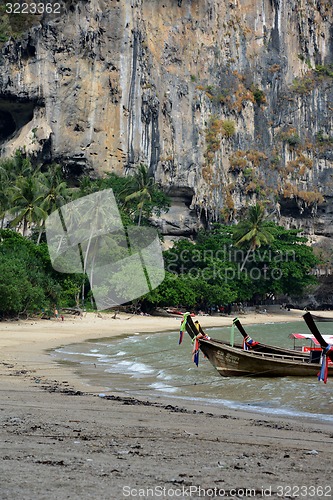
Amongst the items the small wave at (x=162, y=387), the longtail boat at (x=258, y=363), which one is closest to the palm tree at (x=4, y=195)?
the longtail boat at (x=258, y=363)

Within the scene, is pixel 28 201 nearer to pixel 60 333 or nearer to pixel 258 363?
pixel 60 333

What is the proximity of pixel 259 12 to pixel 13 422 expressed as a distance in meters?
95.8

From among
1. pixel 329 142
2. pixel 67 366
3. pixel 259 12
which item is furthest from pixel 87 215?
pixel 259 12

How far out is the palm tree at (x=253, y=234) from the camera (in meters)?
65.2

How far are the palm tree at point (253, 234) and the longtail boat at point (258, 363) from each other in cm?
4928

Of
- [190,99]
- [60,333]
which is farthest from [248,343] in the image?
[190,99]

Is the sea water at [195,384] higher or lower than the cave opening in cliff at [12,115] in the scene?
lower

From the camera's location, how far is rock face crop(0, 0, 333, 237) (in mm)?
67375

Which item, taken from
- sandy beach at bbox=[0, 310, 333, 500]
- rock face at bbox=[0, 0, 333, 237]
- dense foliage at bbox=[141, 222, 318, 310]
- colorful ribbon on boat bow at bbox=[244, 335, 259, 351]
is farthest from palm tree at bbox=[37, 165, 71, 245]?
sandy beach at bbox=[0, 310, 333, 500]

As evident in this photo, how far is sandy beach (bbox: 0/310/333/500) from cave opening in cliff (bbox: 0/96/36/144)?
59337 millimetres

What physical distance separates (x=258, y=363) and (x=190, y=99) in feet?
218

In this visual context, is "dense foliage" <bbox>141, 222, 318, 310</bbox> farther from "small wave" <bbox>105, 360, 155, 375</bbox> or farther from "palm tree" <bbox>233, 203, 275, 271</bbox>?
"small wave" <bbox>105, 360, 155, 375</bbox>

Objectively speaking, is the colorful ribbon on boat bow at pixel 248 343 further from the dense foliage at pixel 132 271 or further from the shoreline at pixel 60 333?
the dense foliage at pixel 132 271

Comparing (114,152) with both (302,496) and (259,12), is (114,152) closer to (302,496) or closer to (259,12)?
(259,12)
